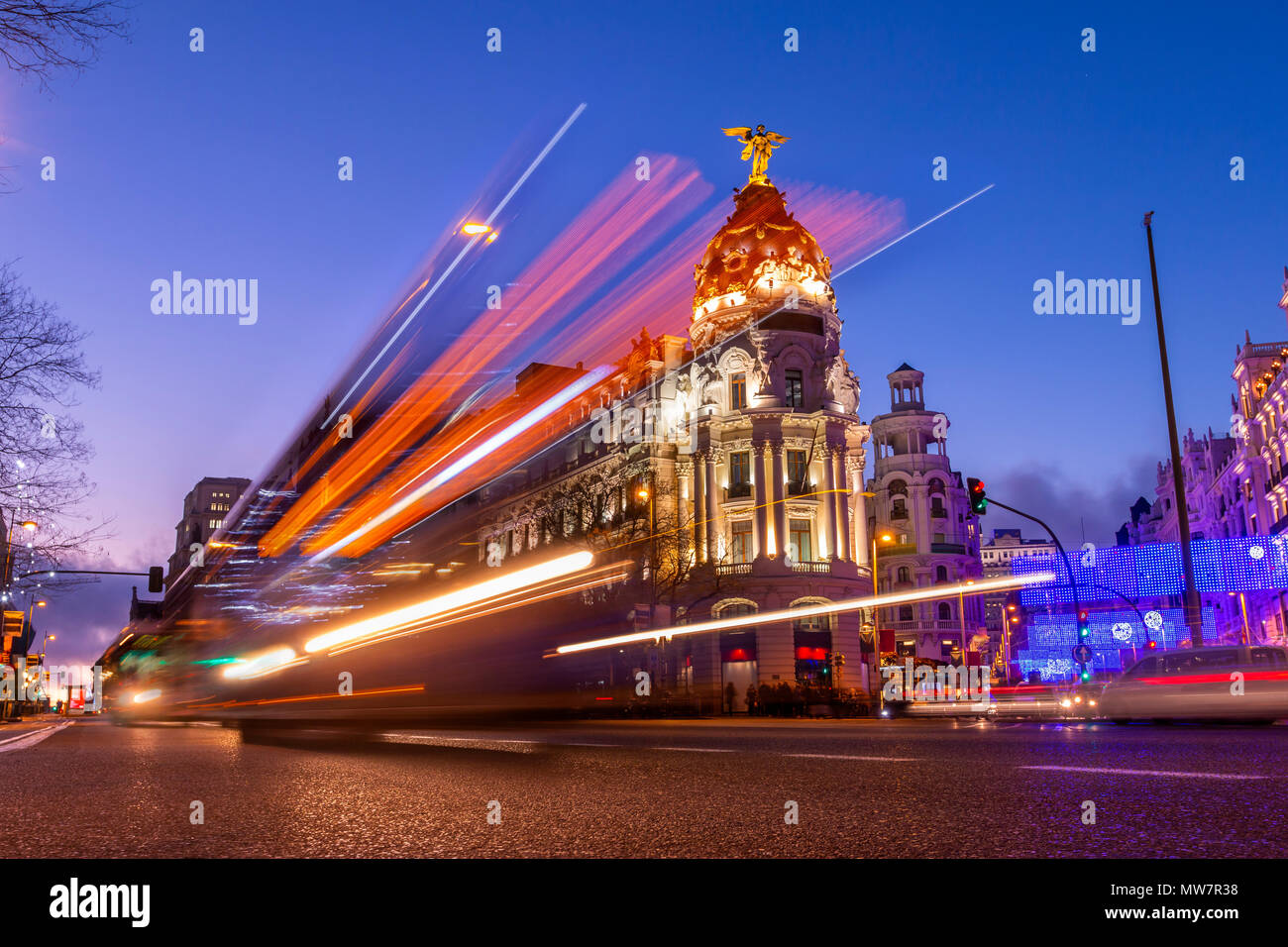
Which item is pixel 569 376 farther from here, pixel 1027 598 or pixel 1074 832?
pixel 1074 832

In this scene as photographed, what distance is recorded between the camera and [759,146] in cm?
6109

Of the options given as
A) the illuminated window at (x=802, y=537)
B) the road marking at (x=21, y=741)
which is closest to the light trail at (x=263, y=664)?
the road marking at (x=21, y=741)

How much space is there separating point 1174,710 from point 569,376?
59342 mm

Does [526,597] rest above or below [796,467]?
below

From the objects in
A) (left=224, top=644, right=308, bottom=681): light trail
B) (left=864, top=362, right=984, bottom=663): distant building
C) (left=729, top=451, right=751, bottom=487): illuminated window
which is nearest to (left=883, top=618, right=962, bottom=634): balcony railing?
(left=864, top=362, right=984, bottom=663): distant building

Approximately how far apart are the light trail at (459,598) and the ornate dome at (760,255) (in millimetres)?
42387

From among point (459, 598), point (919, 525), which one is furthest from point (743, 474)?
point (459, 598)

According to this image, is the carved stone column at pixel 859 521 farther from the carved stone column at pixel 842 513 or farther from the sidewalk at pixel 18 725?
the sidewalk at pixel 18 725

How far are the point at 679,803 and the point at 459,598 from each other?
38.3 feet

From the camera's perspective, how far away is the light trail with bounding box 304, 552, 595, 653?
1520 cm

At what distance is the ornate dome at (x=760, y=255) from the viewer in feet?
185

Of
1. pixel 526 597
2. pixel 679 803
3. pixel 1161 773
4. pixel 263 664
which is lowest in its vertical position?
pixel 1161 773

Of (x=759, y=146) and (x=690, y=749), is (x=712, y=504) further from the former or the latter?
(x=690, y=749)
